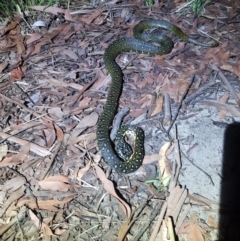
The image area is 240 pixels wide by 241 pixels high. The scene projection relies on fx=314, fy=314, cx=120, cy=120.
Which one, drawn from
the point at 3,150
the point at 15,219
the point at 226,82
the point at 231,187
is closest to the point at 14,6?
the point at 3,150

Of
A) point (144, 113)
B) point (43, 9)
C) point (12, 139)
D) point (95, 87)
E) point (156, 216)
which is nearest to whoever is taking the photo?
point (156, 216)

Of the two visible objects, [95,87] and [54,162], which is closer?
[54,162]

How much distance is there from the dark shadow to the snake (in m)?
0.97

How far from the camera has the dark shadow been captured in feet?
10.1

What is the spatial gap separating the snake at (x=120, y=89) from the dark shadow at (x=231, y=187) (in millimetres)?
971

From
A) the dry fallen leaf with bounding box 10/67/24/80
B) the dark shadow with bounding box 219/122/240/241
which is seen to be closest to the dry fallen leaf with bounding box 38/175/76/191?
the dark shadow with bounding box 219/122/240/241

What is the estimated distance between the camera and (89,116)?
4137 mm

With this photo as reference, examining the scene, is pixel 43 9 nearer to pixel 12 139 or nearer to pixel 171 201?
pixel 12 139

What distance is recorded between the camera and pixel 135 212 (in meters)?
3.23

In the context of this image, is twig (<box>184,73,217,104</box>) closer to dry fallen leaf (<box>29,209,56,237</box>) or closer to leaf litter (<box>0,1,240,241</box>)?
leaf litter (<box>0,1,240,241</box>)

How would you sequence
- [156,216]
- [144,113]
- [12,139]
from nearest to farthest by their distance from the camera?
[156,216]
[12,139]
[144,113]

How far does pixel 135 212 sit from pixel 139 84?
1.98m

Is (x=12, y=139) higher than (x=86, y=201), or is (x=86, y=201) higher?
(x=12, y=139)

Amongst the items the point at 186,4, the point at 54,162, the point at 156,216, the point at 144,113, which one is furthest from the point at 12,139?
the point at 186,4
